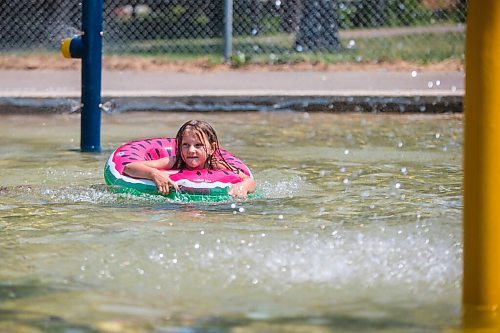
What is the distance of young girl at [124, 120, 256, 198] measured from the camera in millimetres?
7117

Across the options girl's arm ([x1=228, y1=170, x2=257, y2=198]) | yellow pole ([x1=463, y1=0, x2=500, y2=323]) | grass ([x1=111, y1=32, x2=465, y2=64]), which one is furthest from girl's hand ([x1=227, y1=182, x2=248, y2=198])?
grass ([x1=111, y1=32, x2=465, y2=64])

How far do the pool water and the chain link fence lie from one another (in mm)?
6213

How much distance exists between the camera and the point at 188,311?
445 centimetres

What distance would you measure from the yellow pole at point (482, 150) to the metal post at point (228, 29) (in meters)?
10.1

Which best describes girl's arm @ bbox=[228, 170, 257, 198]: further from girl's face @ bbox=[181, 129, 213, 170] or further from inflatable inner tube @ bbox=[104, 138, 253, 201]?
girl's face @ bbox=[181, 129, 213, 170]

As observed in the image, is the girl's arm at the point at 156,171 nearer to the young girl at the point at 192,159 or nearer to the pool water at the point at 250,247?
the young girl at the point at 192,159

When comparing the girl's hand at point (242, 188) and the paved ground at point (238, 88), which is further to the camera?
the paved ground at point (238, 88)

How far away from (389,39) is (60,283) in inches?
496

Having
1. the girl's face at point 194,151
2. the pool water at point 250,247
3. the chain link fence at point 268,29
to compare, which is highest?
the chain link fence at point 268,29

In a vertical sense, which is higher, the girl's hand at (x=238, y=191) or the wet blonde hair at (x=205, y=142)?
the wet blonde hair at (x=205, y=142)

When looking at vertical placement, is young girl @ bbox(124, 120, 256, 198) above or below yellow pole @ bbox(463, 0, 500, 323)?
below

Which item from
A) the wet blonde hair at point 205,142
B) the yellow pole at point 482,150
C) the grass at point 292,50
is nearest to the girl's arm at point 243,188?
the wet blonde hair at point 205,142

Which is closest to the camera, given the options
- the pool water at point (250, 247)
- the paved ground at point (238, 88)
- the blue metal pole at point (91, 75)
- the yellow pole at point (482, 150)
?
the yellow pole at point (482, 150)

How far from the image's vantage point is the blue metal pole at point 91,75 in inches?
357
